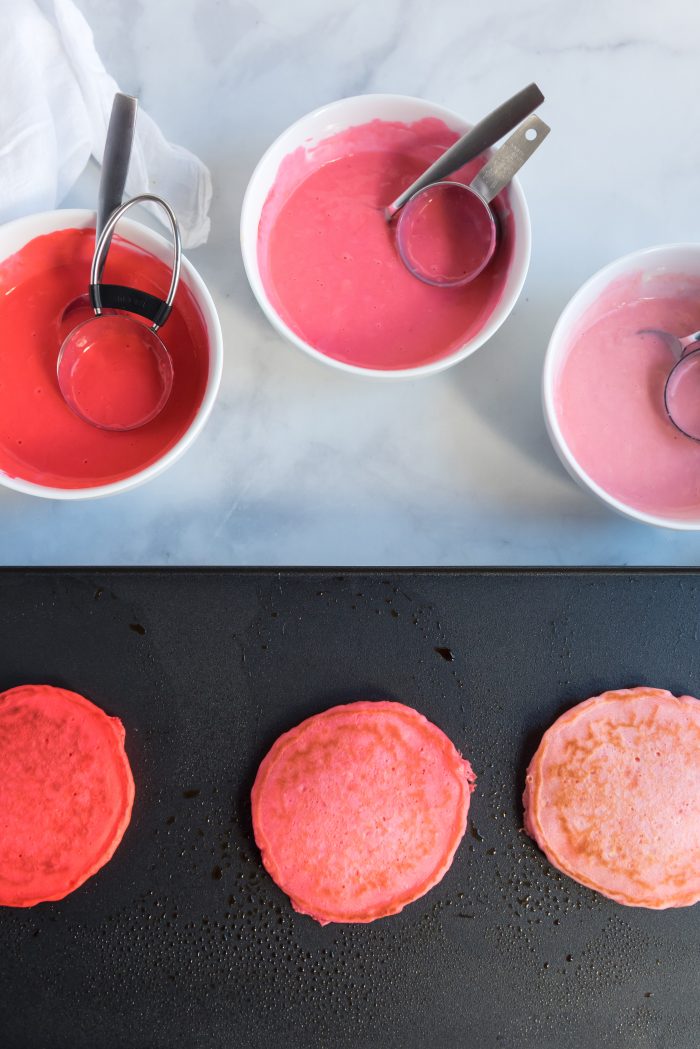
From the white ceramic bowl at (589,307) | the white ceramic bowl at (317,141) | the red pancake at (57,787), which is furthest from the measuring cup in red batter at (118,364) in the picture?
the white ceramic bowl at (589,307)

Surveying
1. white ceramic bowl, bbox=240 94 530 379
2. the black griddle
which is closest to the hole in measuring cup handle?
white ceramic bowl, bbox=240 94 530 379

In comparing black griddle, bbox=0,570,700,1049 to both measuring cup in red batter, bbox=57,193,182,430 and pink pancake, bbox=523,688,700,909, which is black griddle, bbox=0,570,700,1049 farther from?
measuring cup in red batter, bbox=57,193,182,430

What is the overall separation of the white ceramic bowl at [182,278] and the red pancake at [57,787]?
0.83 ft

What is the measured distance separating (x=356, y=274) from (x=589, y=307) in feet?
0.94

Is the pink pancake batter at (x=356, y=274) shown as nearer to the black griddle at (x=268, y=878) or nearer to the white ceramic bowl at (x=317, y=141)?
the white ceramic bowl at (x=317, y=141)

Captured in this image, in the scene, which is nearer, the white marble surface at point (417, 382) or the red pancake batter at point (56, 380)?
the red pancake batter at point (56, 380)

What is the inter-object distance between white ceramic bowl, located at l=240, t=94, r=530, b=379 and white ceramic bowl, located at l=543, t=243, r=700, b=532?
7 cm

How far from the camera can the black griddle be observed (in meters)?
0.96

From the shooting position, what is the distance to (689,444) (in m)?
1.02

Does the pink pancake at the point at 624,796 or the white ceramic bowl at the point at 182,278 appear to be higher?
the white ceramic bowl at the point at 182,278

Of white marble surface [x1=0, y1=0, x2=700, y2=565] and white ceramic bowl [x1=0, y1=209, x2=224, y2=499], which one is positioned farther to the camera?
white marble surface [x1=0, y1=0, x2=700, y2=565]

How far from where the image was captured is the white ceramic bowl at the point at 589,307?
0.93m

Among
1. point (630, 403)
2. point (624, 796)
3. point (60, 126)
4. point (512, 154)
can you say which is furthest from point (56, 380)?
point (624, 796)

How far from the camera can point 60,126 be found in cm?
101
